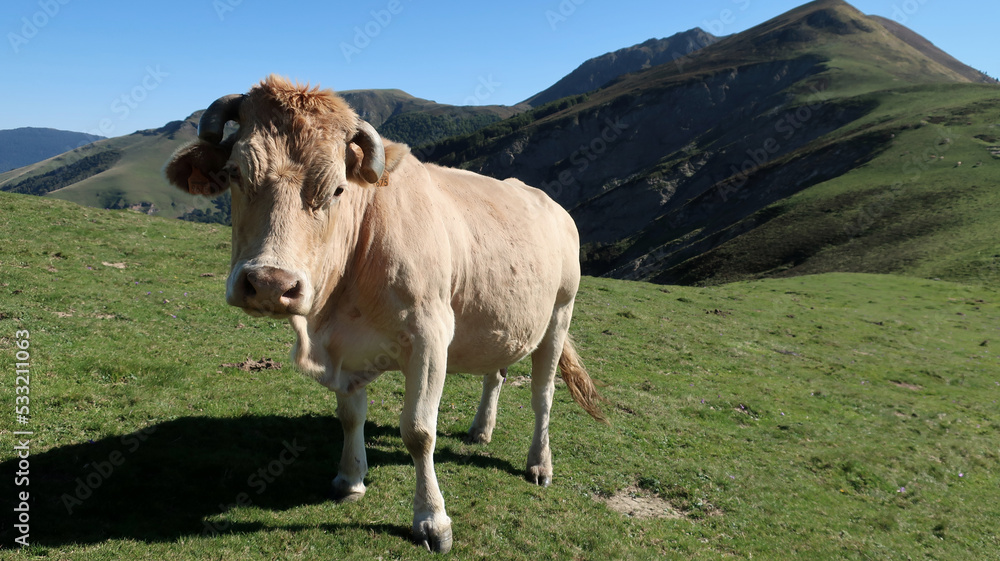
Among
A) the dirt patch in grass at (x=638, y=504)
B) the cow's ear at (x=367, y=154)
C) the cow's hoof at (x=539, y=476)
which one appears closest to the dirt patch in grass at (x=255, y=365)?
A: the cow's hoof at (x=539, y=476)

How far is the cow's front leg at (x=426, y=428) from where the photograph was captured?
548 cm

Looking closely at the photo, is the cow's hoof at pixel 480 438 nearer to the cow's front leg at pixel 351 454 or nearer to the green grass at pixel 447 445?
the green grass at pixel 447 445

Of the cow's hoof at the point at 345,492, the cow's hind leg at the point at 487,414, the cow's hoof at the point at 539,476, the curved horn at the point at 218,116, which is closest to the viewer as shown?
the curved horn at the point at 218,116

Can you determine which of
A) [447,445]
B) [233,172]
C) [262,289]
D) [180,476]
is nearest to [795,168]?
[447,445]

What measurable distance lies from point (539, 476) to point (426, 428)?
303 centimetres

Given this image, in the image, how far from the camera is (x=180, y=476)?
6168mm

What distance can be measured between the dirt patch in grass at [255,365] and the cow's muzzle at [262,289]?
692 centimetres

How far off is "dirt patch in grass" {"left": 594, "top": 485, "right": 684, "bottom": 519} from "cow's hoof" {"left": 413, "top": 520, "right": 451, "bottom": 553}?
9.57 ft

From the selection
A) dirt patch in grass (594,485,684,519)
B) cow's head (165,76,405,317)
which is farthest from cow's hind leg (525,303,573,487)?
cow's head (165,76,405,317)

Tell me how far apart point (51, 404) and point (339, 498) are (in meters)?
4.05

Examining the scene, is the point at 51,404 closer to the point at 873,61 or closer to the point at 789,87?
the point at 789,87

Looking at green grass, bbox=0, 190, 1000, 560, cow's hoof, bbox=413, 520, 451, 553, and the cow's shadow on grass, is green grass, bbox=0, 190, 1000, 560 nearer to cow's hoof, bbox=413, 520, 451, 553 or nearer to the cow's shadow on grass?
the cow's shadow on grass

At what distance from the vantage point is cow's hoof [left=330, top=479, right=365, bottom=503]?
6477mm

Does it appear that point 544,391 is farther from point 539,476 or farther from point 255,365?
point 255,365
